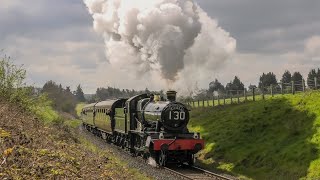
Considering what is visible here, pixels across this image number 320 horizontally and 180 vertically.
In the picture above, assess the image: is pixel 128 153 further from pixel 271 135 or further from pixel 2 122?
pixel 2 122

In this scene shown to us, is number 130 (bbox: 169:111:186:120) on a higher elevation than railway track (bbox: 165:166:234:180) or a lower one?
higher

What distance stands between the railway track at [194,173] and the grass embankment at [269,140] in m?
1.50

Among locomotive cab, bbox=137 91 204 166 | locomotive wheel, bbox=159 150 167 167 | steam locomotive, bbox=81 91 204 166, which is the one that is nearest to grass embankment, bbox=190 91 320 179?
locomotive cab, bbox=137 91 204 166

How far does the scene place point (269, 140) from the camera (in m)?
19.0

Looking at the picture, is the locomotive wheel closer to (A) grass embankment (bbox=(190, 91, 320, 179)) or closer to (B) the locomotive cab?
(B) the locomotive cab

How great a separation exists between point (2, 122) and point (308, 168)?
10657 mm

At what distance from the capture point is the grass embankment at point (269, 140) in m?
15.8

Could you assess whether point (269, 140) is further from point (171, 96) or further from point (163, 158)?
point (163, 158)

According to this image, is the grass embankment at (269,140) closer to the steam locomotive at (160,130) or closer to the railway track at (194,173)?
the railway track at (194,173)

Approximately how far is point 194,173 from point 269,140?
15.6ft

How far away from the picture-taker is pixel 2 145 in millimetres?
8258

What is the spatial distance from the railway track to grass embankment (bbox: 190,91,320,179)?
1500 millimetres

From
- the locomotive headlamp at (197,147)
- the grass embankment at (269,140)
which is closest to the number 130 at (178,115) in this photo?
the locomotive headlamp at (197,147)

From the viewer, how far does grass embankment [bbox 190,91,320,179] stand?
15.8 m
